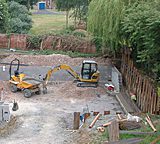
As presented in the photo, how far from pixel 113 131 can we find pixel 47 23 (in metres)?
42.4

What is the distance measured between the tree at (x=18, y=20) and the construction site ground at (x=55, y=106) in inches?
439

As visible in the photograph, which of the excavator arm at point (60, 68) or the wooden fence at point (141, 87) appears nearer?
the wooden fence at point (141, 87)

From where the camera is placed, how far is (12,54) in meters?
35.2

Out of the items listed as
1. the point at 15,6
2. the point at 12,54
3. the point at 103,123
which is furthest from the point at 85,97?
the point at 15,6

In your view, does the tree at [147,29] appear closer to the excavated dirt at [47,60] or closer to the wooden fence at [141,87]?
the wooden fence at [141,87]

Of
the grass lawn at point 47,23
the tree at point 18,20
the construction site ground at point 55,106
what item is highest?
the tree at point 18,20

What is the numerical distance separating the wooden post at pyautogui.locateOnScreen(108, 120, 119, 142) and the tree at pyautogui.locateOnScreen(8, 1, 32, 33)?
95.4 ft

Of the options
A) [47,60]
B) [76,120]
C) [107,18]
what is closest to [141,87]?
[107,18]

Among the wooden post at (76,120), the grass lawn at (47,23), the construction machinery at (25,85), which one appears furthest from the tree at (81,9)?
the wooden post at (76,120)

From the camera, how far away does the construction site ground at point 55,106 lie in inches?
680

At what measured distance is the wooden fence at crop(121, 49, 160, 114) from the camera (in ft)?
67.0

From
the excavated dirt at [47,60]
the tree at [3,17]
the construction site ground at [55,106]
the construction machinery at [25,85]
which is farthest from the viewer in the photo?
the tree at [3,17]

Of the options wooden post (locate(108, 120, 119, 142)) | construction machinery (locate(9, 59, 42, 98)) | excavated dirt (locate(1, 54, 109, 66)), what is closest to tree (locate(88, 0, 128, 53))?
construction machinery (locate(9, 59, 42, 98))

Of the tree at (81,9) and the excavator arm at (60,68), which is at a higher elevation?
the tree at (81,9)
